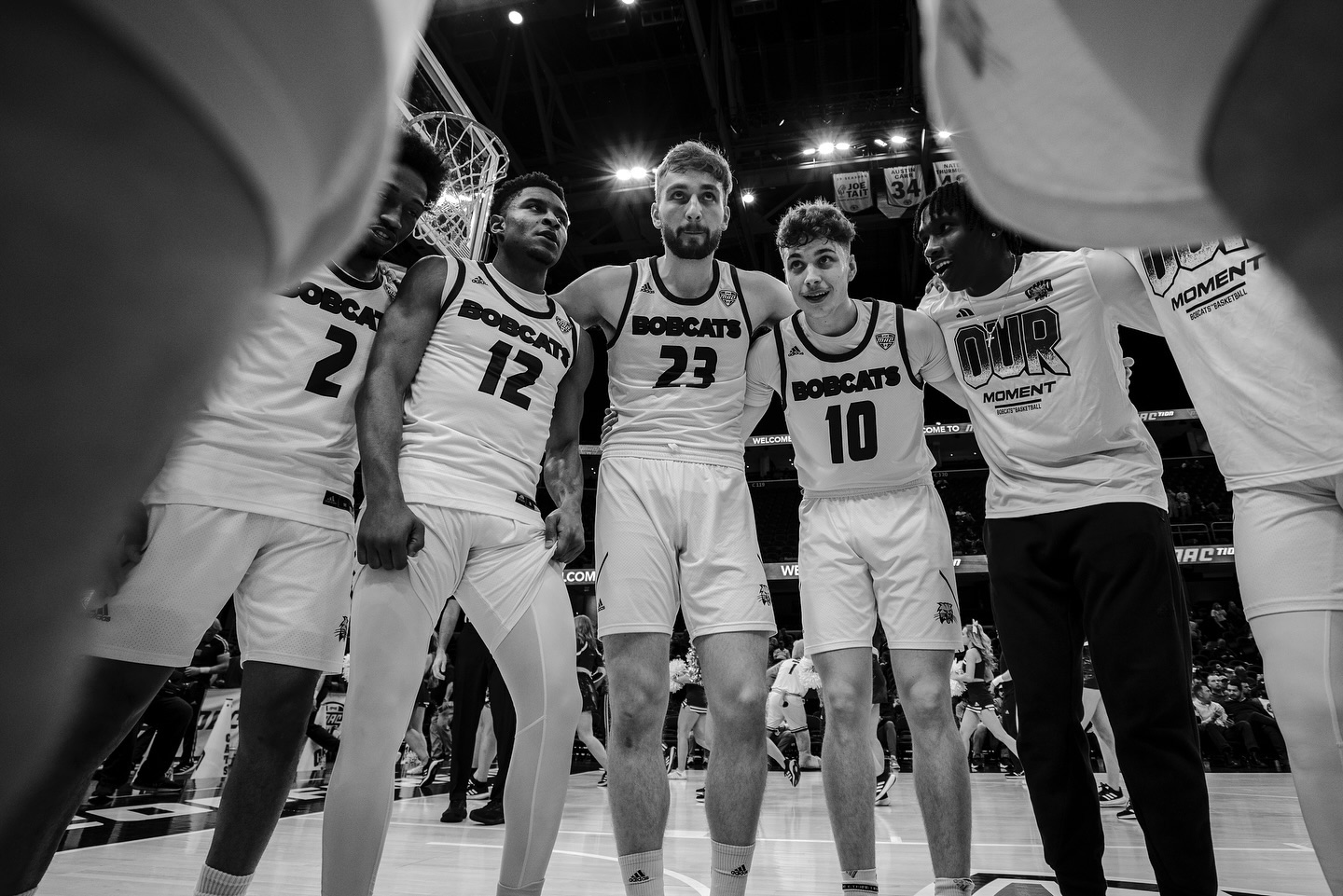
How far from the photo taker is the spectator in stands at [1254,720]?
12.9 metres

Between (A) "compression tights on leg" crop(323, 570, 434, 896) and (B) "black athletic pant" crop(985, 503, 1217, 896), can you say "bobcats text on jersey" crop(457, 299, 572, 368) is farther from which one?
(B) "black athletic pant" crop(985, 503, 1217, 896)

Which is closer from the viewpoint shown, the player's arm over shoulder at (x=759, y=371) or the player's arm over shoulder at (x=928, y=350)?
the player's arm over shoulder at (x=928, y=350)

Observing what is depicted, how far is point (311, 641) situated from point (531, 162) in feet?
44.3

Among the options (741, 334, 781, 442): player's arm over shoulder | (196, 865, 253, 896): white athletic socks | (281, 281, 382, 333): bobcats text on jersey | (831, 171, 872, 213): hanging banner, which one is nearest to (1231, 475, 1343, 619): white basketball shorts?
(741, 334, 781, 442): player's arm over shoulder

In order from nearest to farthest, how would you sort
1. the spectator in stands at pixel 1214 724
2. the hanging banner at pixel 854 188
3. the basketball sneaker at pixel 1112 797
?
the basketball sneaker at pixel 1112 797 < the spectator in stands at pixel 1214 724 < the hanging banner at pixel 854 188

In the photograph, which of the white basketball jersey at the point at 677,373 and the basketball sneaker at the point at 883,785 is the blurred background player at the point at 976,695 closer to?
the basketball sneaker at the point at 883,785

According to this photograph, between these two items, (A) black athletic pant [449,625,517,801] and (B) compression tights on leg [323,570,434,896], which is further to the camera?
(A) black athletic pant [449,625,517,801]

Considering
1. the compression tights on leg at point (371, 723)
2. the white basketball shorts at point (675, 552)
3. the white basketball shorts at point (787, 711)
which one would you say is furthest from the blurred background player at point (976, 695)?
the compression tights on leg at point (371, 723)

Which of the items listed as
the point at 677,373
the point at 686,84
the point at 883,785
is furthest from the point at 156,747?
the point at 686,84

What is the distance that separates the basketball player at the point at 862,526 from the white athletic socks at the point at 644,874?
25.6 inches

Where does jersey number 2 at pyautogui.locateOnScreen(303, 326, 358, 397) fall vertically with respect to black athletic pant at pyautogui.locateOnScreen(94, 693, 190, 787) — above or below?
above

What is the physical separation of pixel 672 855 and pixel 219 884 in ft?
9.22

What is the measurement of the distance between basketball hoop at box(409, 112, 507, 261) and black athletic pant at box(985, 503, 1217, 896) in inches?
149

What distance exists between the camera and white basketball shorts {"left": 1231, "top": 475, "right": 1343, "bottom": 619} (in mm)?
1886
